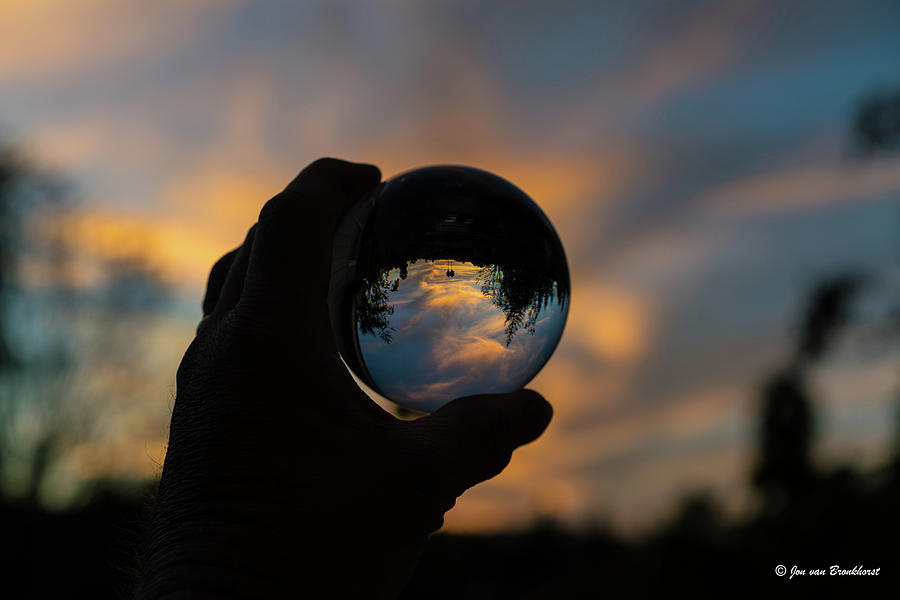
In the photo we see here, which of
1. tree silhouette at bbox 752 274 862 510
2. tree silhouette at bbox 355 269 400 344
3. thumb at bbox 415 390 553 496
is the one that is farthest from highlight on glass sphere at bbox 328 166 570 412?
tree silhouette at bbox 752 274 862 510

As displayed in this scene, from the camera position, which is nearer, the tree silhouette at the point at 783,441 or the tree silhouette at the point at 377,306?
the tree silhouette at the point at 377,306

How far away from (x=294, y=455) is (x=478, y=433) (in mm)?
718

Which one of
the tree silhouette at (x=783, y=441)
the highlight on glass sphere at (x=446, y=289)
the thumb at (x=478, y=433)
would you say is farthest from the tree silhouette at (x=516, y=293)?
the tree silhouette at (x=783, y=441)

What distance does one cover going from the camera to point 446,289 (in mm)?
2404

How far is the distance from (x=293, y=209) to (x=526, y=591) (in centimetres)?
2031

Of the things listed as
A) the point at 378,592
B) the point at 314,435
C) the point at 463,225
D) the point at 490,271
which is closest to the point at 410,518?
the point at 378,592

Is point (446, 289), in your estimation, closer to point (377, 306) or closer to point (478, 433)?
point (377, 306)

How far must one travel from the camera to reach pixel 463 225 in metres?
2.52

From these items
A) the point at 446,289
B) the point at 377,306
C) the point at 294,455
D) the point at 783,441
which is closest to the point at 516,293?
the point at 446,289

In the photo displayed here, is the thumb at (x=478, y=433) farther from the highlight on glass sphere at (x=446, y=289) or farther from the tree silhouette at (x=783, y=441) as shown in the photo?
the tree silhouette at (x=783, y=441)

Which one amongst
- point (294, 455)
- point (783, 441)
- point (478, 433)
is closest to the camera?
point (294, 455)

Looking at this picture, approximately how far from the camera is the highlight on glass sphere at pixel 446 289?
243cm

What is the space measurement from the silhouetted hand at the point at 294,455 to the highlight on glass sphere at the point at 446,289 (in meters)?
0.21

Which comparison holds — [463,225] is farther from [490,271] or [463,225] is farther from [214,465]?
[214,465]
